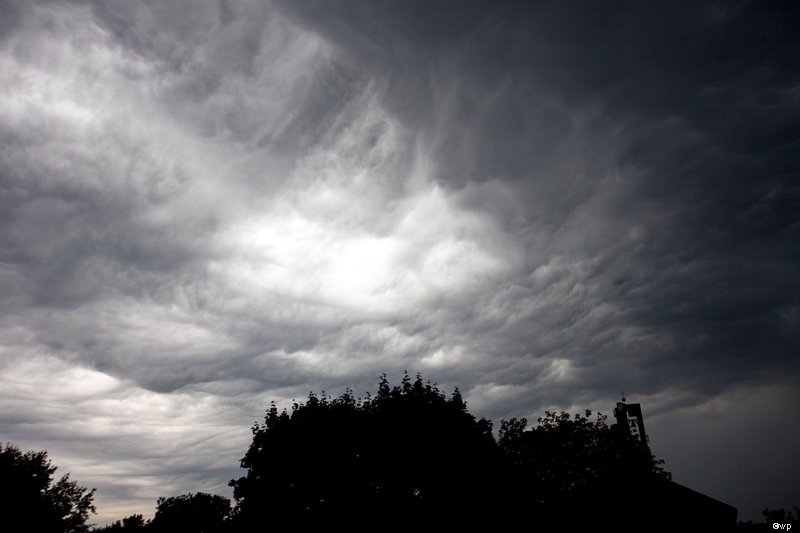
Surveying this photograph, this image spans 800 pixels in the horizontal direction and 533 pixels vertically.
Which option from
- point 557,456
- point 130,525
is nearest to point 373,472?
point 557,456

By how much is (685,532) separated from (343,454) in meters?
34.6

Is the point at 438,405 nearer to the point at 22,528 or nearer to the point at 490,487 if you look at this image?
the point at 490,487

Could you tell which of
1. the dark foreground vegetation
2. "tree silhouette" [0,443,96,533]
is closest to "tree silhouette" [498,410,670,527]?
the dark foreground vegetation

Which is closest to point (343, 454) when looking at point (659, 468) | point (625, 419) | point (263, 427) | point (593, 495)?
point (263, 427)

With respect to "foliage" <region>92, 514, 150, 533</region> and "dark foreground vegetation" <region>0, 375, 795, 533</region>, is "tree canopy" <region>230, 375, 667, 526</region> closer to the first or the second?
"dark foreground vegetation" <region>0, 375, 795, 533</region>

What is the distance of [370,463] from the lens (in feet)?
169

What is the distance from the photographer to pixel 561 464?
214 feet

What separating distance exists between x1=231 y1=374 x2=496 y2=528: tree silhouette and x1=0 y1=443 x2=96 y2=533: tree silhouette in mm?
20986

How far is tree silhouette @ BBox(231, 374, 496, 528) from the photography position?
1927 inches

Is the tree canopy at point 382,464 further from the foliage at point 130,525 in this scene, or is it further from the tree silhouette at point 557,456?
the foliage at point 130,525

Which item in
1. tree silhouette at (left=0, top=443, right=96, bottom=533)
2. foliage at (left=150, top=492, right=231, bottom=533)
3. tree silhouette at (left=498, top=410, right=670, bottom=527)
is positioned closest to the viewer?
tree silhouette at (left=0, top=443, right=96, bottom=533)

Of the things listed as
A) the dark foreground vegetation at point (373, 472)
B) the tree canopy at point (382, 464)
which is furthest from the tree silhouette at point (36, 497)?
the tree canopy at point (382, 464)

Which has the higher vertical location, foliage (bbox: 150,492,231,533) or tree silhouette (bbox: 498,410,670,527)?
tree silhouette (bbox: 498,410,670,527)

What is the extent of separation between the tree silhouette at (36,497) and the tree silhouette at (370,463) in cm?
2099
